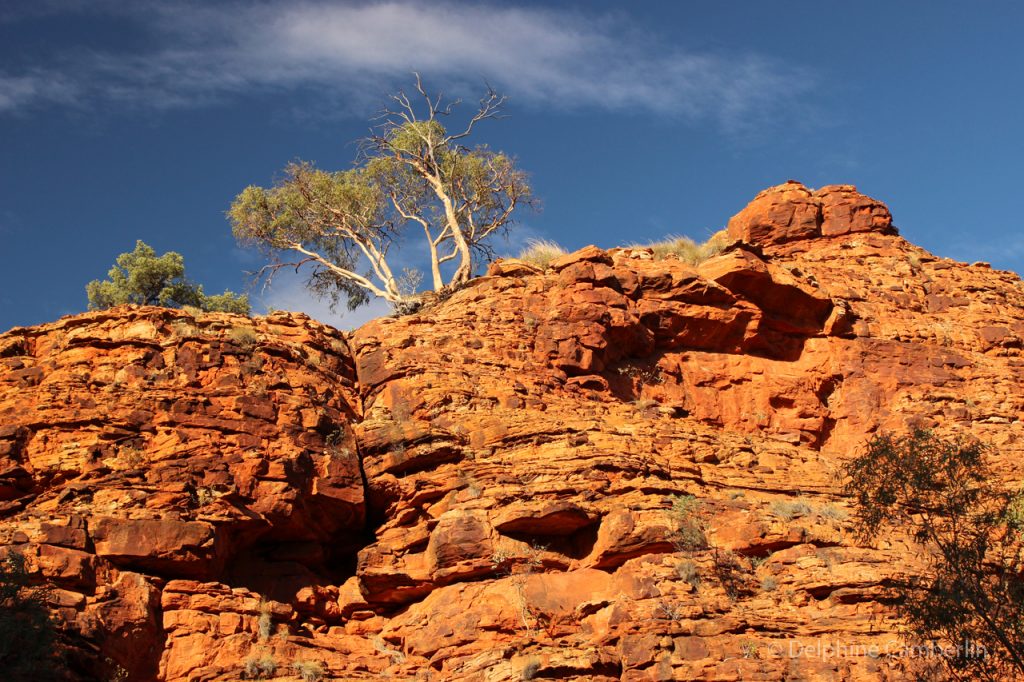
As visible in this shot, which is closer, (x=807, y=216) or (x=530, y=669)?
(x=530, y=669)

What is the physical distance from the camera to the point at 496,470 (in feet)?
60.8

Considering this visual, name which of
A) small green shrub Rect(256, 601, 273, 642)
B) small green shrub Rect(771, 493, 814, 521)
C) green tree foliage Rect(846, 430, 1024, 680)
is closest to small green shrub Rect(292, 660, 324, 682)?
small green shrub Rect(256, 601, 273, 642)

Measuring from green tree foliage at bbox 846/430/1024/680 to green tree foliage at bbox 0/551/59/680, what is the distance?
11.5m

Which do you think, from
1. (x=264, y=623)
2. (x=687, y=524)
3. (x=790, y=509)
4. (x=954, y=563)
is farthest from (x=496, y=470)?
(x=954, y=563)

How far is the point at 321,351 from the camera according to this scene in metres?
21.5

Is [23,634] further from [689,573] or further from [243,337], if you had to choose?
[689,573]

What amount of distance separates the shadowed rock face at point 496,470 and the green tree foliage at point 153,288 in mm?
12642

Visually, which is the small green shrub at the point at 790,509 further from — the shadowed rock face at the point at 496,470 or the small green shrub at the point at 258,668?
the small green shrub at the point at 258,668

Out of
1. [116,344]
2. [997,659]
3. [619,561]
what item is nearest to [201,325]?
[116,344]

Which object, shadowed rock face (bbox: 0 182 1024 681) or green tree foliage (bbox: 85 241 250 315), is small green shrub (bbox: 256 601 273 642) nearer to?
shadowed rock face (bbox: 0 182 1024 681)

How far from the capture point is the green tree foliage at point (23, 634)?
44.6ft

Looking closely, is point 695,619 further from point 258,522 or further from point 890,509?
point 258,522

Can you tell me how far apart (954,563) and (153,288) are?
87.8 ft

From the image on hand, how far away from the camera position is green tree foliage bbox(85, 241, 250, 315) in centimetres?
3400
